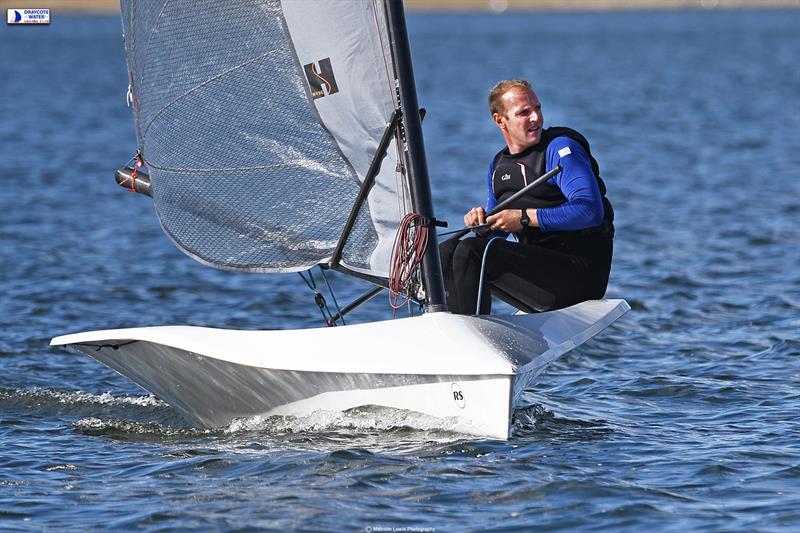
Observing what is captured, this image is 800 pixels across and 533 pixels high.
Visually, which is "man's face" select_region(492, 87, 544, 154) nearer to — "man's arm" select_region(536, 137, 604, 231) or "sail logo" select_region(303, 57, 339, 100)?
"man's arm" select_region(536, 137, 604, 231)

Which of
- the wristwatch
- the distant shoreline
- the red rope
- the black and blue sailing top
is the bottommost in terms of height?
the red rope

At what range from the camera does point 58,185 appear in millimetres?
18016

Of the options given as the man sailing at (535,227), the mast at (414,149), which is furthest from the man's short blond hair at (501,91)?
the mast at (414,149)

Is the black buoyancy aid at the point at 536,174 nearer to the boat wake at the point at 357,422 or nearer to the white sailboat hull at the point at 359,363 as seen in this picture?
the white sailboat hull at the point at 359,363

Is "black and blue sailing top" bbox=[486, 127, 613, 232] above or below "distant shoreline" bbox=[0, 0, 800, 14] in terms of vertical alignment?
below

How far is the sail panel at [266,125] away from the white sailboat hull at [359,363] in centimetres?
55

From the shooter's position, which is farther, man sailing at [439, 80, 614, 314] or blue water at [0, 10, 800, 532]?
man sailing at [439, 80, 614, 314]

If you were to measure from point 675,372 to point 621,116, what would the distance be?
71.7 feet

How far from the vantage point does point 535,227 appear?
21.3 ft

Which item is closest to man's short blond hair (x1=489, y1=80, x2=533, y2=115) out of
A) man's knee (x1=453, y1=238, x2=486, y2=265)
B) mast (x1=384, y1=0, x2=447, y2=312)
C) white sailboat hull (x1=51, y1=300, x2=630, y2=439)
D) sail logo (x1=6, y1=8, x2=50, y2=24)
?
mast (x1=384, y1=0, x2=447, y2=312)

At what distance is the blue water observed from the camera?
526 centimetres

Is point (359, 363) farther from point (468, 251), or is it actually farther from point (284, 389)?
point (468, 251)

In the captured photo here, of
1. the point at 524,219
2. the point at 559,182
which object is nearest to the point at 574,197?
the point at 559,182

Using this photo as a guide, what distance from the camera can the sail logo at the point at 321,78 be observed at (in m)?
6.31
